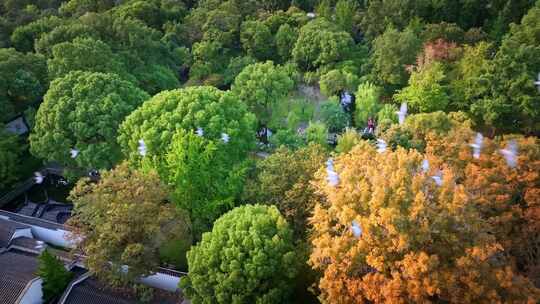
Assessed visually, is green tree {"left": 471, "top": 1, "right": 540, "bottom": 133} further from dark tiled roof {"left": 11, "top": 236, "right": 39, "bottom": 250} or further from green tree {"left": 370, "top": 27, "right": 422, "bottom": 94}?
dark tiled roof {"left": 11, "top": 236, "right": 39, "bottom": 250}

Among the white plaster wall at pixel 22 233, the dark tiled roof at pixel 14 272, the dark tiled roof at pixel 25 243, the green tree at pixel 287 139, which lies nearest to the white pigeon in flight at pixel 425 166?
the green tree at pixel 287 139

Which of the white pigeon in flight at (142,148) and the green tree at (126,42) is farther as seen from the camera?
the green tree at (126,42)

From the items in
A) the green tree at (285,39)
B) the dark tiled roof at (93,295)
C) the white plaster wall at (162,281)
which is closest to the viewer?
the dark tiled roof at (93,295)

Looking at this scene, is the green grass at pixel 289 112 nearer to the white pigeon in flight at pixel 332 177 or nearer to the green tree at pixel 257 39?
the green tree at pixel 257 39

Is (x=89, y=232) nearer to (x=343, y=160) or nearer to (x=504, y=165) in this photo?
(x=343, y=160)

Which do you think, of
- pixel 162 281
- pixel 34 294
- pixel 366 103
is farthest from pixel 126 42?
pixel 34 294
